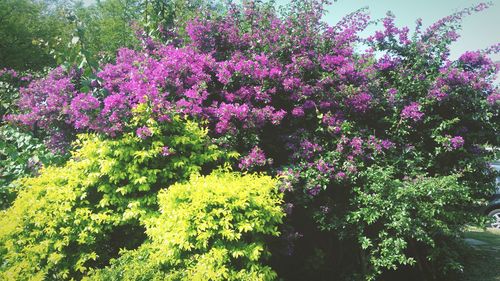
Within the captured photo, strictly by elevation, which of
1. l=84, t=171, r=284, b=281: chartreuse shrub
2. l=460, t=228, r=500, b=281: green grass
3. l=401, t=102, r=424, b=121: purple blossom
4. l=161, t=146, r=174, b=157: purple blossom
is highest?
l=401, t=102, r=424, b=121: purple blossom

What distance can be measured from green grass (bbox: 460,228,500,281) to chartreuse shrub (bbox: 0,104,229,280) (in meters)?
4.31

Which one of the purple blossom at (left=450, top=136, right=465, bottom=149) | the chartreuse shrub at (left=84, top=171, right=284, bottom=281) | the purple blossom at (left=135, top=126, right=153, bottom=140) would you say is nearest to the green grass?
the purple blossom at (left=450, top=136, right=465, bottom=149)

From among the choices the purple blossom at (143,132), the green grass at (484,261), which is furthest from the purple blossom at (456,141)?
the purple blossom at (143,132)

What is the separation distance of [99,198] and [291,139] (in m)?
2.42

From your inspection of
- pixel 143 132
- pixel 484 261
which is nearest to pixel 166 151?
pixel 143 132

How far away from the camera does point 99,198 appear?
4461mm

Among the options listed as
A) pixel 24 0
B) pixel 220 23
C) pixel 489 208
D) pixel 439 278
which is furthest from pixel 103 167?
pixel 24 0

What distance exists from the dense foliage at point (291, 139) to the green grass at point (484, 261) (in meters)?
0.70

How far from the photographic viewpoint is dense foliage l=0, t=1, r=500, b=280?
413 cm

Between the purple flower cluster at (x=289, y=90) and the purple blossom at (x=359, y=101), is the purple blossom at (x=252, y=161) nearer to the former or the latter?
the purple flower cluster at (x=289, y=90)

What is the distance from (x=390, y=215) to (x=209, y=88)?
2.78 m

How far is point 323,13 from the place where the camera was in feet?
19.3

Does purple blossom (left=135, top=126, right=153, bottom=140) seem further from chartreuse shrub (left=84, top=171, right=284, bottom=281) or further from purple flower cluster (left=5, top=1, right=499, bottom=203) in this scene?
chartreuse shrub (left=84, top=171, right=284, bottom=281)

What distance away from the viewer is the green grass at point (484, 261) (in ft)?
18.4
